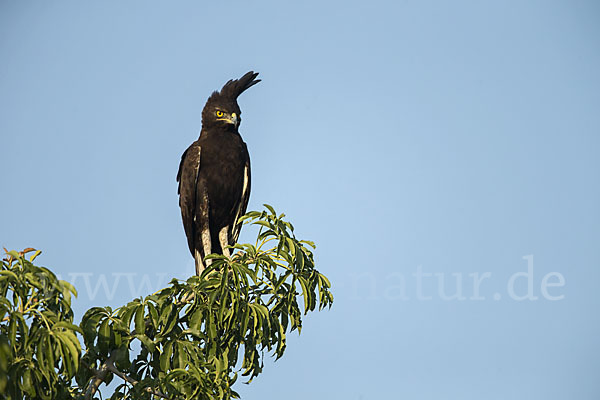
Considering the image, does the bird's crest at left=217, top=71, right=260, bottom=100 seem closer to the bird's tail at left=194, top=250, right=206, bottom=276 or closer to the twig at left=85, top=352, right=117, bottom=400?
the bird's tail at left=194, top=250, right=206, bottom=276

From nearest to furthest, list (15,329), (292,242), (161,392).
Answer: (15,329) < (161,392) < (292,242)

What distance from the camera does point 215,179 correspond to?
8664 millimetres

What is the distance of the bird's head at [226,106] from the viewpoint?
8.92 m

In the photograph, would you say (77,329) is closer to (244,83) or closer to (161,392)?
(161,392)

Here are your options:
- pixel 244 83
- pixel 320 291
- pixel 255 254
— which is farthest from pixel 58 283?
pixel 244 83

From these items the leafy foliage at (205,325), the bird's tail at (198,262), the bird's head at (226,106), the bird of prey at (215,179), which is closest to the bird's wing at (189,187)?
the bird of prey at (215,179)

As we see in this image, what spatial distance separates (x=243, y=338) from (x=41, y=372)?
1868mm

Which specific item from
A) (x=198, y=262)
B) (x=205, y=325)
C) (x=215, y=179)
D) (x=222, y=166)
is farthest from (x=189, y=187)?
(x=205, y=325)

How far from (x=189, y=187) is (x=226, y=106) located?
1.10 meters

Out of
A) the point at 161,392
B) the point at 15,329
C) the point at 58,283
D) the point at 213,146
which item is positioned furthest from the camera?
the point at 213,146

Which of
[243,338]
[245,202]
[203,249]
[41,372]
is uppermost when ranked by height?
[245,202]

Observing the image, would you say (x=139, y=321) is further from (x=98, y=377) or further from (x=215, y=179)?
(x=215, y=179)

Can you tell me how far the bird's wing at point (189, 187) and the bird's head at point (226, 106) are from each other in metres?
0.38

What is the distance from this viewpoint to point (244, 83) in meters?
9.24
